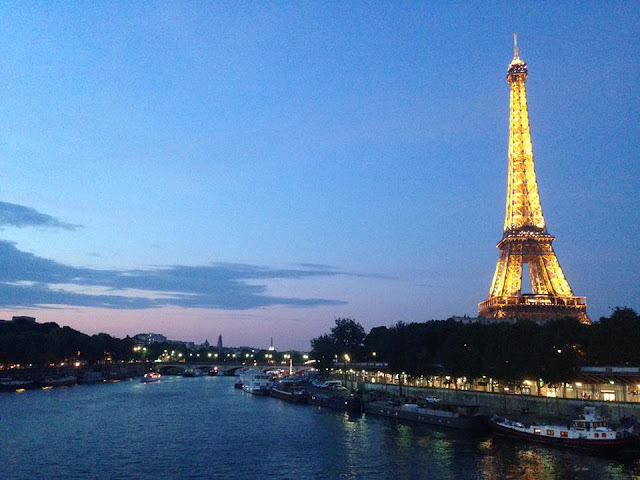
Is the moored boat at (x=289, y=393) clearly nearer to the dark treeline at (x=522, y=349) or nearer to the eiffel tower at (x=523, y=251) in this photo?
the dark treeline at (x=522, y=349)

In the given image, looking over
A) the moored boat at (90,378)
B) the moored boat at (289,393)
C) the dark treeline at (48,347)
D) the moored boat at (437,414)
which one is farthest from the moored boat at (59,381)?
the moored boat at (437,414)

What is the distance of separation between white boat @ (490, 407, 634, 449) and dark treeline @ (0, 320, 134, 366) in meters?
113

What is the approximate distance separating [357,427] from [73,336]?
114m

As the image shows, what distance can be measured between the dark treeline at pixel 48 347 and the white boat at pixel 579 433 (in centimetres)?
11284

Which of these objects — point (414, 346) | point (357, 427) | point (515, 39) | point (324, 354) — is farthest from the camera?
point (324, 354)

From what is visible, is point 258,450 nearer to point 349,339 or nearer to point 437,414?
point 437,414

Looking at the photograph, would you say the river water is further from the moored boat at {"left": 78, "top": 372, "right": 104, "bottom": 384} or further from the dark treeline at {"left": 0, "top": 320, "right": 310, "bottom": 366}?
the moored boat at {"left": 78, "top": 372, "right": 104, "bottom": 384}

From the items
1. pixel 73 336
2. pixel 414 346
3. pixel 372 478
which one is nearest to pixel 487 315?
pixel 414 346

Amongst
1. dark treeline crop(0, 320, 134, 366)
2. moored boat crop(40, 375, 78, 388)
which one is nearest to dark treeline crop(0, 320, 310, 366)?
dark treeline crop(0, 320, 134, 366)

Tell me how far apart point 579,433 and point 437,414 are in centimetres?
1865

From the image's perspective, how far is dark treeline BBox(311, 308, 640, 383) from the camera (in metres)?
66.2

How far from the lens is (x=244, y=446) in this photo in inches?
2249

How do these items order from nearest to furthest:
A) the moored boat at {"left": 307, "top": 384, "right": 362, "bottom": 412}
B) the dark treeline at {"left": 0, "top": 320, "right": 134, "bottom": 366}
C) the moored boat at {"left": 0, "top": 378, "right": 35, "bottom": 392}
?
the moored boat at {"left": 307, "top": 384, "right": 362, "bottom": 412}, the moored boat at {"left": 0, "top": 378, "right": 35, "bottom": 392}, the dark treeline at {"left": 0, "top": 320, "right": 134, "bottom": 366}

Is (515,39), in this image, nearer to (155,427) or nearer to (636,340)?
(636,340)
